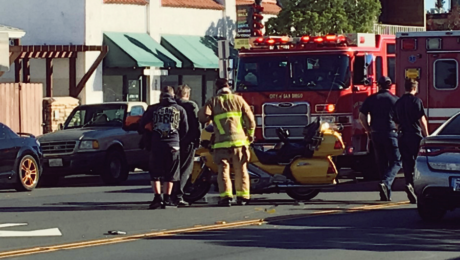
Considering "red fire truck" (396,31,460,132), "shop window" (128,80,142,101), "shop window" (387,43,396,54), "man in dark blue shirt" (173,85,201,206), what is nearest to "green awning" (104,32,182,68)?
"shop window" (128,80,142,101)

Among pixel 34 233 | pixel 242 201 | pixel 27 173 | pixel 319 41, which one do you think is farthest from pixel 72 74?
pixel 34 233

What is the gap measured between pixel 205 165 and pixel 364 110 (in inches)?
104

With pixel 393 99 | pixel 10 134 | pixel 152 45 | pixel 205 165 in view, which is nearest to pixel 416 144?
pixel 393 99

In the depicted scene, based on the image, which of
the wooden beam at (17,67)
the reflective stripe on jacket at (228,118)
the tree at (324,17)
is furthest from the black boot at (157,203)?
the tree at (324,17)

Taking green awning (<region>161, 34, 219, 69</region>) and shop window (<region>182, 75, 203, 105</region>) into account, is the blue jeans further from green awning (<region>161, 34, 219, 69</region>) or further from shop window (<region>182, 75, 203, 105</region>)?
shop window (<region>182, 75, 203, 105</region>)

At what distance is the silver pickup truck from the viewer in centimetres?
2053

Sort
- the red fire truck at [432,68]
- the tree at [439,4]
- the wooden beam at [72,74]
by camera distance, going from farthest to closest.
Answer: the tree at [439,4], the wooden beam at [72,74], the red fire truck at [432,68]

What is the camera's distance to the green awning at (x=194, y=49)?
34406 mm

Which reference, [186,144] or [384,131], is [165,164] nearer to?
[186,144]

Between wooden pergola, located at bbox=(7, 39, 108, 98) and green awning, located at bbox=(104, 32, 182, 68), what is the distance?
42.9 inches

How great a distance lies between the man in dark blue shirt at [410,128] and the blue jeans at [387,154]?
364 millimetres

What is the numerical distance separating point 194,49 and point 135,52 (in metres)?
3.45

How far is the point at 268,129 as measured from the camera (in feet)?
63.3

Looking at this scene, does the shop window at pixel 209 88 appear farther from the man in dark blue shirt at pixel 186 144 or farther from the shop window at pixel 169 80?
the man in dark blue shirt at pixel 186 144
